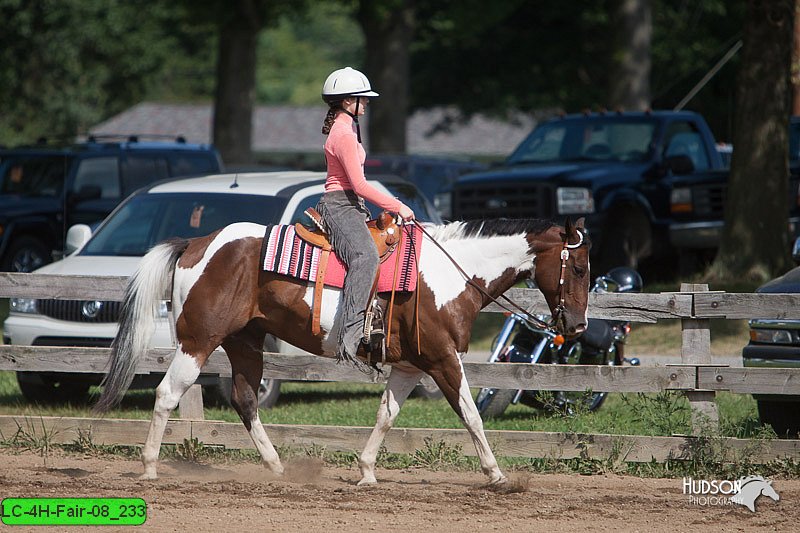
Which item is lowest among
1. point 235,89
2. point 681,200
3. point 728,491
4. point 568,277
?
point 728,491

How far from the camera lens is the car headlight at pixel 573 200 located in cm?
1520

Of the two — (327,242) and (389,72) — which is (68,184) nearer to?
(389,72)

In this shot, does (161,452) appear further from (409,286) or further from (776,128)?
(776,128)

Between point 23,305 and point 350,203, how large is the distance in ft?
13.8

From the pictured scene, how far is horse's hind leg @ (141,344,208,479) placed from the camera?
761 centimetres

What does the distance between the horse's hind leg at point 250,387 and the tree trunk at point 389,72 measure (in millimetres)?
20874

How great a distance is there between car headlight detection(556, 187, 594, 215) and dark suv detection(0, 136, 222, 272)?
6.26 meters

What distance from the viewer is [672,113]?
17.0m

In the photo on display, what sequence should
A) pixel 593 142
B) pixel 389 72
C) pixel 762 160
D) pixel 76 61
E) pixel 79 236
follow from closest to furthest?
1. pixel 79 236
2. pixel 762 160
3. pixel 593 142
4. pixel 389 72
5. pixel 76 61

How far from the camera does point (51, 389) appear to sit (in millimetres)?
11000

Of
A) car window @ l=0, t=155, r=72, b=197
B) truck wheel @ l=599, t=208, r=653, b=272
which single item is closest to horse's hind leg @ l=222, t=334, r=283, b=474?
truck wheel @ l=599, t=208, r=653, b=272

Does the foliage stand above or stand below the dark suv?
above

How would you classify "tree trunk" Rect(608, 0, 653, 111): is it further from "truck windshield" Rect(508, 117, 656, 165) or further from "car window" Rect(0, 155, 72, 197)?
"car window" Rect(0, 155, 72, 197)

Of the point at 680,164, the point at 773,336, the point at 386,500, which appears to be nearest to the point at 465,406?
the point at 386,500
